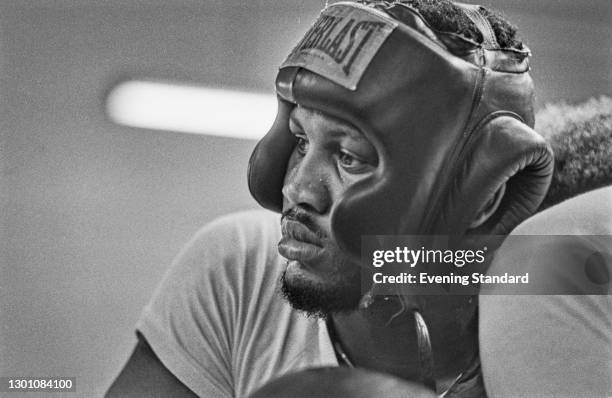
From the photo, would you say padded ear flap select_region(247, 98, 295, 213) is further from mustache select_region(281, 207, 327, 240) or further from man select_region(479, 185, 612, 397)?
man select_region(479, 185, 612, 397)

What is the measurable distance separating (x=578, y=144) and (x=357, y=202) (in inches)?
21.8

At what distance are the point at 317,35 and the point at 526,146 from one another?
535mm

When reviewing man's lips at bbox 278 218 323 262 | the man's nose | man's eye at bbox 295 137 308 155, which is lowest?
man's lips at bbox 278 218 323 262

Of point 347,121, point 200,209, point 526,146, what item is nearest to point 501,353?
point 526,146

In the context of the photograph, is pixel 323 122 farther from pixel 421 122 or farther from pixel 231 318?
pixel 231 318

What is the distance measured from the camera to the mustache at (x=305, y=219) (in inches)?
70.4

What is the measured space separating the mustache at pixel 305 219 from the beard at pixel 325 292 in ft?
0.29

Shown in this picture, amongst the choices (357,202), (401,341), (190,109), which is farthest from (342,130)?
(401,341)

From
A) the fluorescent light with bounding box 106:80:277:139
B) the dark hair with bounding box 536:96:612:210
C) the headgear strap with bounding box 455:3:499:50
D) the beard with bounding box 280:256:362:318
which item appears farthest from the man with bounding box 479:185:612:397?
the fluorescent light with bounding box 106:80:277:139

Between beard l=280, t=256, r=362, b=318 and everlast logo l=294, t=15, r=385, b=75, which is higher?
everlast logo l=294, t=15, r=385, b=75

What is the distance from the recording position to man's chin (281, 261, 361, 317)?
1.80 metres

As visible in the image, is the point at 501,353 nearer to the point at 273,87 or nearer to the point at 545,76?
the point at 545,76

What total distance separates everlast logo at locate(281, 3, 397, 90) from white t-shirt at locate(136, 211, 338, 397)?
371 mm

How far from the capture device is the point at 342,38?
70.3 inches
